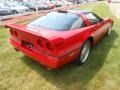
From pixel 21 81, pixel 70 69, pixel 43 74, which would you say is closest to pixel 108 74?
pixel 70 69

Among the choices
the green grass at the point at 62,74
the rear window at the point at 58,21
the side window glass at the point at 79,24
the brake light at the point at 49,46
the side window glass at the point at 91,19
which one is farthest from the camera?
the side window glass at the point at 91,19

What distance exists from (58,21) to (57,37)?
0.99m

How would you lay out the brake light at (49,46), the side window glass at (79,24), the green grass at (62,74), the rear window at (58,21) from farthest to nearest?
the side window glass at (79,24)
the rear window at (58,21)
the green grass at (62,74)
the brake light at (49,46)

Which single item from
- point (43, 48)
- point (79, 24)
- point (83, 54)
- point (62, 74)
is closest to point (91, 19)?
point (79, 24)

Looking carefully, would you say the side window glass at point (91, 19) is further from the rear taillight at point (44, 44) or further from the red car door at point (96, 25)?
the rear taillight at point (44, 44)

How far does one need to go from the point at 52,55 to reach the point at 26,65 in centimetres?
127

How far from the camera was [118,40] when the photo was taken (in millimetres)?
7223

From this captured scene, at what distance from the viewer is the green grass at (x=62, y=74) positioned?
4.15 meters

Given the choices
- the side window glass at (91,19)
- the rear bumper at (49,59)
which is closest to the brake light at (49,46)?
the rear bumper at (49,59)

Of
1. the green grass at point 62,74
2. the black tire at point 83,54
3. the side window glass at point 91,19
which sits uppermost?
the side window glass at point 91,19

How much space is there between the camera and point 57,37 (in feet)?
13.2

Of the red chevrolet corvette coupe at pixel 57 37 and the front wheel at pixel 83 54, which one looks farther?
the front wheel at pixel 83 54

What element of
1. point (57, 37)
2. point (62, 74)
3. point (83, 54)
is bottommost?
point (62, 74)

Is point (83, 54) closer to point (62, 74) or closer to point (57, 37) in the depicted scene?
point (62, 74)
